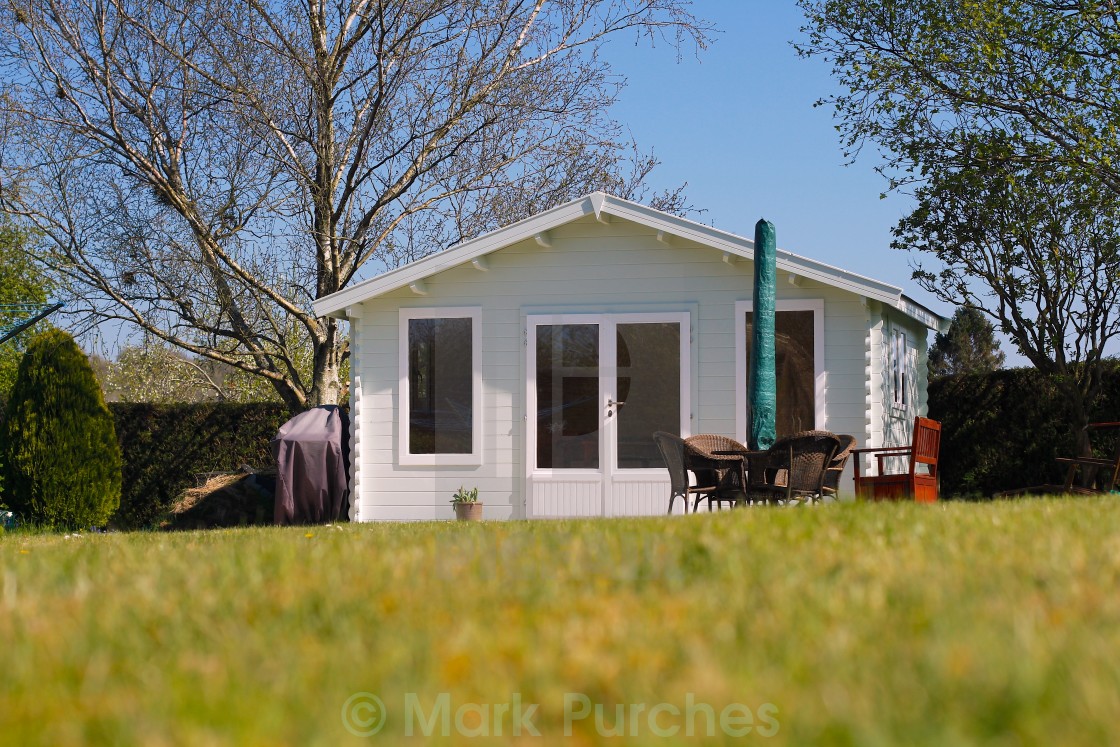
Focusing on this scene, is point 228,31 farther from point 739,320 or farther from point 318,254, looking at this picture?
point 739,320

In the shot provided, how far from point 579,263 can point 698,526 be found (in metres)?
8.37

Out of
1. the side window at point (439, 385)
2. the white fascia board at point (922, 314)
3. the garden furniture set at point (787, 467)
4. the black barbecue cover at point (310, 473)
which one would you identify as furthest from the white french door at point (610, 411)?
the black barbecue cover at point (310, 473)

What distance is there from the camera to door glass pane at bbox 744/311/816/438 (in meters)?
12.3

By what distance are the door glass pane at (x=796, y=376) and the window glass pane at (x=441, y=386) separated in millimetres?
3140

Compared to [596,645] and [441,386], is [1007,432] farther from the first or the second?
[596,645]

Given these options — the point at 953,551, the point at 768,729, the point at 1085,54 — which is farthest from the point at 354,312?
the point at 768,729

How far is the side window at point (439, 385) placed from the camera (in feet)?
42.8

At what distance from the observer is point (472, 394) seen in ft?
42.6

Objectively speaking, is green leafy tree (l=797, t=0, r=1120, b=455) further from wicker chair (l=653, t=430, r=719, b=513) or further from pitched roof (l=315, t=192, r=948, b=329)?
wicker chair (l=653, t=430, r=719, b=513)

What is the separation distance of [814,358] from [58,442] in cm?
902

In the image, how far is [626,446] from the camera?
1261 cm

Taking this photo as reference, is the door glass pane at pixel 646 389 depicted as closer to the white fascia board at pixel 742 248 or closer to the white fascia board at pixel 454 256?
the white fascia board at pixel 742 248

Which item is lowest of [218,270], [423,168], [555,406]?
[555,406]

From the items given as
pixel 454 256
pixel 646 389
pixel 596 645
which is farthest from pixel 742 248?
pixel 596 645
